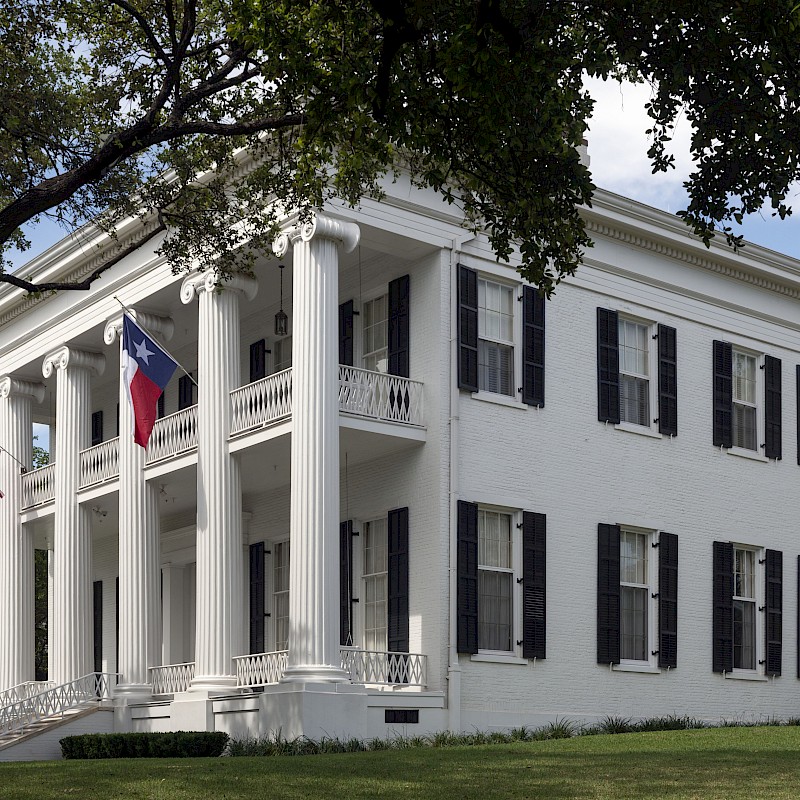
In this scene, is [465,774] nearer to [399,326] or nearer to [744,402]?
[399,326]

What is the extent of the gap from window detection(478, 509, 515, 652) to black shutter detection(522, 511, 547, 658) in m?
0.23

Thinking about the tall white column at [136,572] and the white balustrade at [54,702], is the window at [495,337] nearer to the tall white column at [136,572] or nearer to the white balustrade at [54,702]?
the tall white column at [136,572]

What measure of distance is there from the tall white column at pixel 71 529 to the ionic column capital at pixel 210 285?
5.26 meters

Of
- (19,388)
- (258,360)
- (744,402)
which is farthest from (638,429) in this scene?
(19,388)

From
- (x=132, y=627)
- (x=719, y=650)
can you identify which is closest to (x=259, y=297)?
(x=132, y=627)

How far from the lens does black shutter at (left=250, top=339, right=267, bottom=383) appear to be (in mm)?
26234

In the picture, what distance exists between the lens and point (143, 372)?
23203 mm

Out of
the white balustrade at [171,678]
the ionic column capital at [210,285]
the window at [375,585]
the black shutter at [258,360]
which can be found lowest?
the white balustrade at [171,678]

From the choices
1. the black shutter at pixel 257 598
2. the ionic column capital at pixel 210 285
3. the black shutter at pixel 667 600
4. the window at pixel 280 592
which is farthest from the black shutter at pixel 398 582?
the black shutter at pixel 667 600

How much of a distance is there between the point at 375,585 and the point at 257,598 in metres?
3.26

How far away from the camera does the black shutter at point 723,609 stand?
86.5 feet

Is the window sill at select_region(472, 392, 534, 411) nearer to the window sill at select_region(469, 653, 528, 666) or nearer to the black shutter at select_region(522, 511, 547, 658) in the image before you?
the black shutter at select_region(522, 511, 547, 658)

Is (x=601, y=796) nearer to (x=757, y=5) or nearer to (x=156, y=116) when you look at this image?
(x=757, y=5)

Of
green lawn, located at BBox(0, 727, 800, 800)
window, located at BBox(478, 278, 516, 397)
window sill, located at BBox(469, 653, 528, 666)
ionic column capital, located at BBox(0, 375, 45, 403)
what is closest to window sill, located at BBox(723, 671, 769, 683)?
window sill, located at BBox(469, 653, 528, 666)
